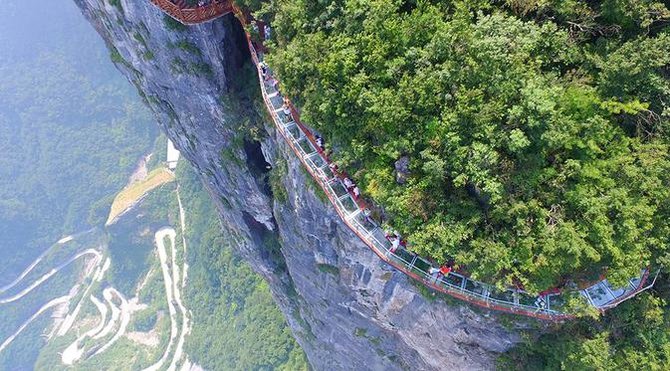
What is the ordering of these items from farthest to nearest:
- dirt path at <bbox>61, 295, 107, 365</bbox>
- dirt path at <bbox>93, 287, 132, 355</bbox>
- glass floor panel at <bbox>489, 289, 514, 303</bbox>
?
dirt path at <bbox>61, 295, 107, 365</bbox>
dirt path at <bbox>93, 287, 132, 355</bbox>
glass floor panel at <bbox>489, 289, 514, 303</bbox>

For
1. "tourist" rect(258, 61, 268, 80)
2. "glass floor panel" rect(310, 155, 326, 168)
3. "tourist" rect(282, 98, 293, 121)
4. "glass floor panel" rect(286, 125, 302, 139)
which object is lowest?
"glass floor panel" rect(310, 155, 326, 168)

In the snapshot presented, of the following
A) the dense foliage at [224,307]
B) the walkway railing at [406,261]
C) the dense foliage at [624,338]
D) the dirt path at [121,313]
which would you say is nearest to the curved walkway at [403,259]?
the walkway railing at [406,261]

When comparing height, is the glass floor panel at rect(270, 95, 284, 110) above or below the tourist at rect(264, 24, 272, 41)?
below

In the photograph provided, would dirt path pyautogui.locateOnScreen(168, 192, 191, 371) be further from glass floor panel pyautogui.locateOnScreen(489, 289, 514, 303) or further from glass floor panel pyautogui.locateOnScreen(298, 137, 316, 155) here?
glass floor panel pyautogui.locateOnScreen(489, 289, 514, 303)

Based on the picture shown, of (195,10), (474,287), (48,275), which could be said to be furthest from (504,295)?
(48,275)

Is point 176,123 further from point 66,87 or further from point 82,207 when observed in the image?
point 66,87

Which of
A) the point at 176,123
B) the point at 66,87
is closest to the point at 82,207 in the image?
the point at 66,87

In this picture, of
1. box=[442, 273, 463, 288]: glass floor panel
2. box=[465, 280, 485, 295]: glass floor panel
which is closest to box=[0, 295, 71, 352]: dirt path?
box=[442, 273, 463, 288]: glass floor panel

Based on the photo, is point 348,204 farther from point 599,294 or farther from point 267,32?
point 599,294
